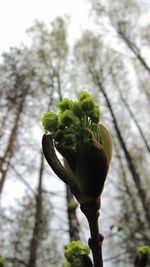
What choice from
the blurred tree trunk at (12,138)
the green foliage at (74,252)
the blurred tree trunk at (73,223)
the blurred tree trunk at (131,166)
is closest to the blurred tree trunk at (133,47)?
the blurred tree trunk at (131,166)

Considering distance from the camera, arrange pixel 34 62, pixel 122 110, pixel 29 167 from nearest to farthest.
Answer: pixel 29 167 → pixel 34 62 → pixel 122 110

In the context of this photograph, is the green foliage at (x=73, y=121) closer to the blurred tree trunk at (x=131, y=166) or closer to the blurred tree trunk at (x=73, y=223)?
the blurred tree trunk at (x=73, y=223)

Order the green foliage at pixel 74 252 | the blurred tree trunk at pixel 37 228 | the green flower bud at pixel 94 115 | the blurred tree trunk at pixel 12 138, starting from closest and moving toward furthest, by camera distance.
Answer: the green flower bud at pixel 94 115 → the green foliage at pixel 74 252 → the blurred tree trunk at pixel 37 228 → the blurred tree trunk at pixel 12 138

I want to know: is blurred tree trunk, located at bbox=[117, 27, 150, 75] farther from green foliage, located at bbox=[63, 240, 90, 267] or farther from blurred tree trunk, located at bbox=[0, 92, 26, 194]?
green foliage, located at bbox=[63, 240, 90, 267]

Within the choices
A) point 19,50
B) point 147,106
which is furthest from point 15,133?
point 147,106

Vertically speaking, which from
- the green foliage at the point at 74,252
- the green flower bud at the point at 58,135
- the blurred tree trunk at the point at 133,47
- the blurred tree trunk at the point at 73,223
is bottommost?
the green foliage at the point at 74,252

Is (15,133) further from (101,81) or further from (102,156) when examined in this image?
(102,156)

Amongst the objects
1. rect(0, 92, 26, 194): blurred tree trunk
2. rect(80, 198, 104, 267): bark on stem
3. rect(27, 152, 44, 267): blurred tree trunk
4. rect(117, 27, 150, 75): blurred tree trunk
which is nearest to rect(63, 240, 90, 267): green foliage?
rect(80, 198, 104, 267): bark on stem
